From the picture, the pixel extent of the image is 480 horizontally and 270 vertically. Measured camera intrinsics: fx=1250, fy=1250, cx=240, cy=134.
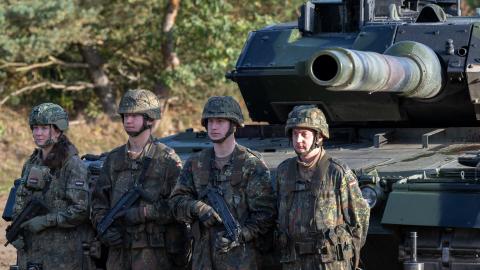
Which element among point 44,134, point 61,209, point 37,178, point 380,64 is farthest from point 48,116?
point 380,64

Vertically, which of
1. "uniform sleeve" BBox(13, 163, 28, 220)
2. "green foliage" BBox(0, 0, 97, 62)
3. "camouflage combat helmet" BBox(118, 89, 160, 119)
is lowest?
"uniform sleeve" BBox(13, 163, 28, 220)

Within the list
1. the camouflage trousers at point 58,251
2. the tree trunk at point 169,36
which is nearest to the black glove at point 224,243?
the camouflage trousers at point 58,251

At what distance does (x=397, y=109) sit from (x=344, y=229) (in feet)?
8.78

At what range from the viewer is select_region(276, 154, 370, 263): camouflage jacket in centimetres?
878

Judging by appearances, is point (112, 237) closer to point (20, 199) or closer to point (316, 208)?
point (20, 199)

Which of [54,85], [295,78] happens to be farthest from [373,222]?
[54,85]

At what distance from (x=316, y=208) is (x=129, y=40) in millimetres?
15963

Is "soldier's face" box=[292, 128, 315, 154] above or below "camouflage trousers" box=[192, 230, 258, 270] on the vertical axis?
above

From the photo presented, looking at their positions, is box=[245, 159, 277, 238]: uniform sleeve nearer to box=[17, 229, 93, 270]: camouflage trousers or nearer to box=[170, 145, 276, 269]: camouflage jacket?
box=[170, 145, 276, 269]: camouflage jacket

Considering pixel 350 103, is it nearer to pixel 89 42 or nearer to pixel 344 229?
pixel 344 229

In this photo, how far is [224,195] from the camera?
9180 mm

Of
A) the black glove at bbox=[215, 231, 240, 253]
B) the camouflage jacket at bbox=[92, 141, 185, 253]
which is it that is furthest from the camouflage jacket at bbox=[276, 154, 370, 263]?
the camouflage jacket at bbox=[92, 141, 185, 253]

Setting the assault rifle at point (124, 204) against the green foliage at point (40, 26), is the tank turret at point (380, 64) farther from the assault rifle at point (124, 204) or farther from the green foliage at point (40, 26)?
the green foliage at point (40, 26)

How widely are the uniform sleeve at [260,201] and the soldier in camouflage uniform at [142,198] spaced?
2.63 feet
